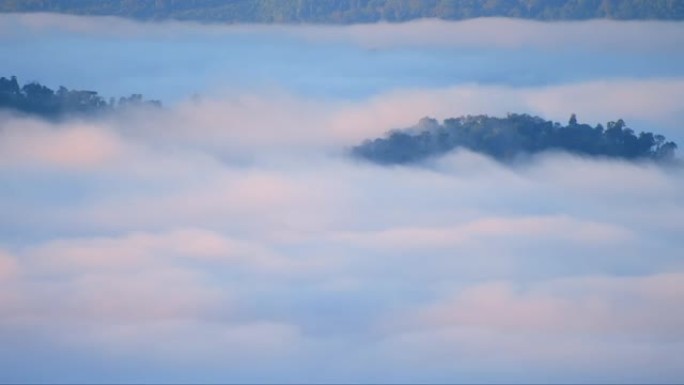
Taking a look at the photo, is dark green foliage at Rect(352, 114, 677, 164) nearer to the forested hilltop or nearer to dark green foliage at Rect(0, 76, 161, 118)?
the forested hilltop

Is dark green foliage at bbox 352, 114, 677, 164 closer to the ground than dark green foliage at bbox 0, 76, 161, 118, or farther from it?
closer to the ground

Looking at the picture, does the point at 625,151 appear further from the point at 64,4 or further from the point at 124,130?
the point at 64,4

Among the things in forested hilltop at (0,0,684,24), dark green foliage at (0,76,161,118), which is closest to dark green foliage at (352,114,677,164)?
forested hilltop at (0,0,684,24)

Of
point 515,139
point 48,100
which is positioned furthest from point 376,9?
point 48,100

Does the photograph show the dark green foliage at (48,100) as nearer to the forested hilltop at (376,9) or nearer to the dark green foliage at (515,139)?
the forested hilltop at (376,9)

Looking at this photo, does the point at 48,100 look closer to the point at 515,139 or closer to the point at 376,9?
the point at 376,9
